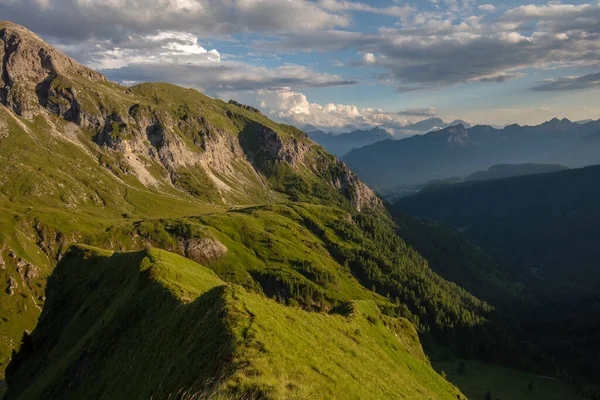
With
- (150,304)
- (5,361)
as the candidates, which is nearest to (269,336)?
(150,304)

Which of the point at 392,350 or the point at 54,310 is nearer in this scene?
the point at 392,350

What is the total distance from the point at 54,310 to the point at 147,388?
75414 mm

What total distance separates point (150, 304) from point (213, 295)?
1723 centimetres

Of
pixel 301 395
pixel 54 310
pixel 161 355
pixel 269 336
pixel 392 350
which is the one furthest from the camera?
pixel 54 310

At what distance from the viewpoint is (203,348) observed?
2855 centimetres

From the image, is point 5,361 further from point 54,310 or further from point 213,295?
point 213,295

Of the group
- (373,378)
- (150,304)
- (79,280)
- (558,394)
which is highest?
(150,304)

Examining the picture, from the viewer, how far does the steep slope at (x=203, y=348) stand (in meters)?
25.4

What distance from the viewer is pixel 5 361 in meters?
188

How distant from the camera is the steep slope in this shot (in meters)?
25.4

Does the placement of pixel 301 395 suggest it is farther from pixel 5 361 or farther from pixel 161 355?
pixel 5 361

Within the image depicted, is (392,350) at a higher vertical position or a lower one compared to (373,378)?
lower

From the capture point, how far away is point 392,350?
218 feet

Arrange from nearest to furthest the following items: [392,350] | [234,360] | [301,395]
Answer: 1. [301,395]
2. [234,360]
3. [392,350]
